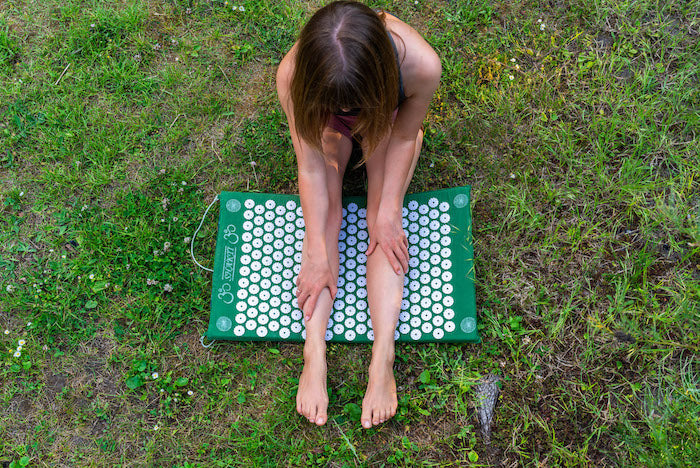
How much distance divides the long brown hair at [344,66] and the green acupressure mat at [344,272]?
37.1 inches

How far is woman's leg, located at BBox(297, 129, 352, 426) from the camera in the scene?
246 cm

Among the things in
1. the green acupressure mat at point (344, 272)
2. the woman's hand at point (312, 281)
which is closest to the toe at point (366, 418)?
the green acupressure mat at point (344, 272)

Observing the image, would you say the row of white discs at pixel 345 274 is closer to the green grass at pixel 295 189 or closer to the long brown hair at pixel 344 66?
the green grass at pixel 295 189

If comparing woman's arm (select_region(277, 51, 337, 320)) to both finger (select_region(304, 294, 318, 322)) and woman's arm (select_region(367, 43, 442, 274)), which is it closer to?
finger (select_region(304, 294, 318, 322))

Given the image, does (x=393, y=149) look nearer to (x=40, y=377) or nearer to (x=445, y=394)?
(x=445, y=394)

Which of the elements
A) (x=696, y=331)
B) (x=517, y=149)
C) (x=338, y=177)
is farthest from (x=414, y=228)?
(x=696, y=331)

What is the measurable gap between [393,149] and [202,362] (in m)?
1.42

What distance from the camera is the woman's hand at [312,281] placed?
2.43 m

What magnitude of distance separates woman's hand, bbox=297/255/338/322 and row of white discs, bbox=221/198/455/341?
167 millimetres

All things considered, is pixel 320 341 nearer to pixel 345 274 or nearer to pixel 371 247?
pixel 345 274

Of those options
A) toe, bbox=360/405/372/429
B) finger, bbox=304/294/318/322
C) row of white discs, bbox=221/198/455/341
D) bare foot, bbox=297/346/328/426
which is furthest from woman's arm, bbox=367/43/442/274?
toe, bbox=360/405/372/429

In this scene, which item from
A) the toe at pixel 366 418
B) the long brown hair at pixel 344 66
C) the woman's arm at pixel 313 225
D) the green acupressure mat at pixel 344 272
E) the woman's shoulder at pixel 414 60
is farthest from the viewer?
the green acupressure mat at pixel 344 272

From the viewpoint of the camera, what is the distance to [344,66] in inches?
65.7

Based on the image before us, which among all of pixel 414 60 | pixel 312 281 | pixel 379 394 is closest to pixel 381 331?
pixel 379 394
